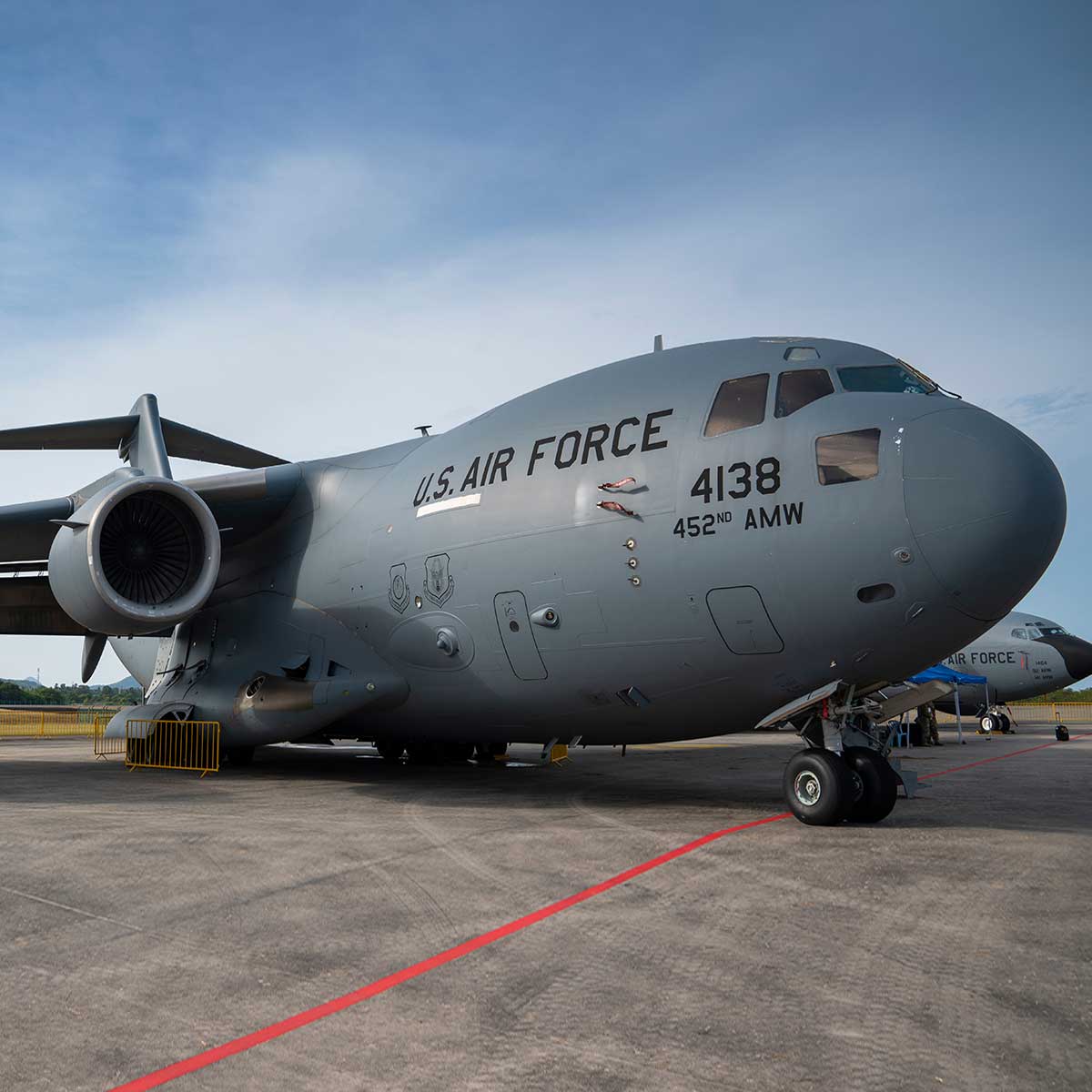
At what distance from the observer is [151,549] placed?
1128cm

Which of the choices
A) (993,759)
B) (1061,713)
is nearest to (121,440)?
(993,759)

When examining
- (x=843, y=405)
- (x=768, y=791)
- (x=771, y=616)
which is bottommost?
(x=768, y=791)

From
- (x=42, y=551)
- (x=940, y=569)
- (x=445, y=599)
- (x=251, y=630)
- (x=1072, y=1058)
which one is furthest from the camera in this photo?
(x=42, y=551)

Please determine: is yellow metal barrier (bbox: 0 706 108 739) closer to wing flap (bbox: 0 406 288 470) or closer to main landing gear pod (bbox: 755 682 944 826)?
wing flap (bbox: 0 406 288 470)

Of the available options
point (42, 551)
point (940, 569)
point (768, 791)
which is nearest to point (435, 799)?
point (768, 791)

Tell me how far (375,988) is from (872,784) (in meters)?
5.32

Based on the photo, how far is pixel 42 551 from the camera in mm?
13805

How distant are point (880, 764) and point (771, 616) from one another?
64.3 inches

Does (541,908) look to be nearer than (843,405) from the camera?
Yes

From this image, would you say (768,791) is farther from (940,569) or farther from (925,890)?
(925,890)

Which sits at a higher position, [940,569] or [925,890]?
[940,569]

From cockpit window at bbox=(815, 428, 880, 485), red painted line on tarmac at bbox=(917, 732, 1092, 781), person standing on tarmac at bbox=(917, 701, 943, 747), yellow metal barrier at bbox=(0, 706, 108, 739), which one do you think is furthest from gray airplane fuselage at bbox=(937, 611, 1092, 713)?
yellow metal barrier at bbox=(0, 706, 108, 739)

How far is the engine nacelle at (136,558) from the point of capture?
10.2 m

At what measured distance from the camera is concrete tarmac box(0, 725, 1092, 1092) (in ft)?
10.4
